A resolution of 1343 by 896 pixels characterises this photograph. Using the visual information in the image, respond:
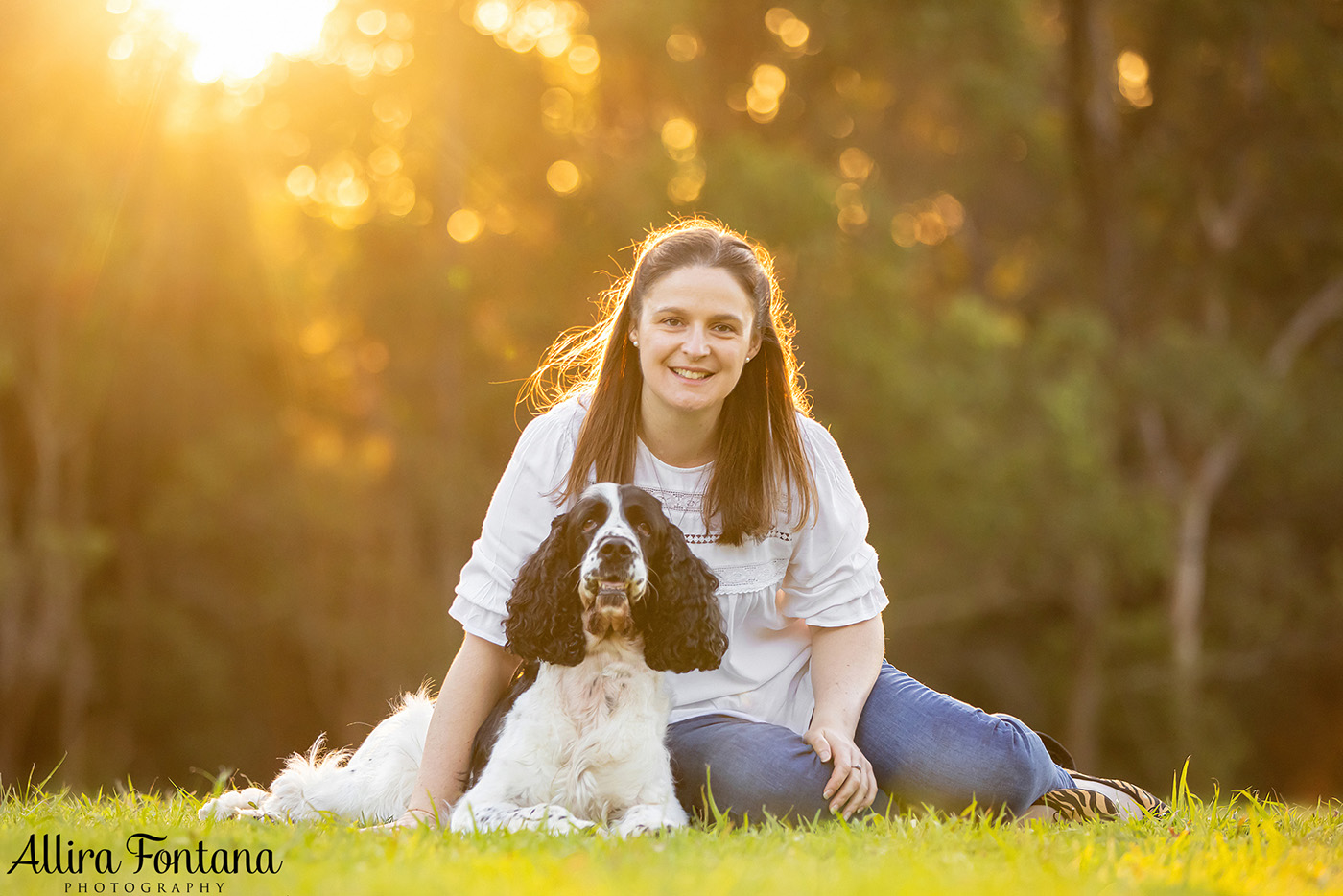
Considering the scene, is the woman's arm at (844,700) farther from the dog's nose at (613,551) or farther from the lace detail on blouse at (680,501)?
the dog's nose at (613,551)

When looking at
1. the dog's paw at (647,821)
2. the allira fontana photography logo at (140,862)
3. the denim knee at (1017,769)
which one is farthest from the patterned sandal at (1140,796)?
the allira fontana photography logo at (140,862)

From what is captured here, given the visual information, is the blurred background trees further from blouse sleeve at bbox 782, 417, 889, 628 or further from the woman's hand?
the woman's hand

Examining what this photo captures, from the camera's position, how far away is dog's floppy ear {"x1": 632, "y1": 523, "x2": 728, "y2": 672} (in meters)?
3.69

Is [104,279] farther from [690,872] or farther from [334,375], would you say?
[690,872]

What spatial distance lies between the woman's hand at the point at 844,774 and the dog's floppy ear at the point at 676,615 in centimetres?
39

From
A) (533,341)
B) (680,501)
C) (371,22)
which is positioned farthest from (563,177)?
(680,501)

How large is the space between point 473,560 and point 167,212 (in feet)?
40.1

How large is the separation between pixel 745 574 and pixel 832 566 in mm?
270

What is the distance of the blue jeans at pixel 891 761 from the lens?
3.73m

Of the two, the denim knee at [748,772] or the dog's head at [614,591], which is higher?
the dog's head at [614,591]

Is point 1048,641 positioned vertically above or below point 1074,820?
below

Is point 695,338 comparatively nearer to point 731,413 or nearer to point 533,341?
point 731,413

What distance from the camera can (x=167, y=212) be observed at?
581 inches

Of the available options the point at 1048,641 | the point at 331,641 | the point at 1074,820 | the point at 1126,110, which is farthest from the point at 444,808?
the point at 1126,110
